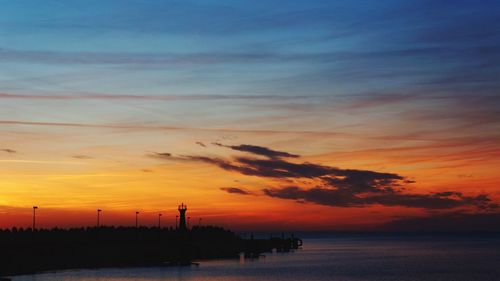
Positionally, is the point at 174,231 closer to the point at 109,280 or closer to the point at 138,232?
the point at 138,232

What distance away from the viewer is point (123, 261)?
5285 inches

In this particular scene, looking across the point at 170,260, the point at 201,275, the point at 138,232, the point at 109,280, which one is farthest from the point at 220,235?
the point at 109,280

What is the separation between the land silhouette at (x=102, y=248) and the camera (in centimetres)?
11356

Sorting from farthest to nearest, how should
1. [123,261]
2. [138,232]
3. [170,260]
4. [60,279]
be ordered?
[138,232]
[170,260]
[123,261]
[60,279]

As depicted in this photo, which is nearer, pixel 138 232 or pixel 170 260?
pixel 170 260

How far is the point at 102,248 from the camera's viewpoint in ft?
448

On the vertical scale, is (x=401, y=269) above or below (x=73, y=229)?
below

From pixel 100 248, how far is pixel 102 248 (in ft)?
1.59

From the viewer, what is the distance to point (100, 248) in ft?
447

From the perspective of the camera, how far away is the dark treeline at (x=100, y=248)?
372 feet

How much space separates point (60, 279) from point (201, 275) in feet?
82.6

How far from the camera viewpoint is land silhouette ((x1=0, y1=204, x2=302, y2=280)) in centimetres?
11356

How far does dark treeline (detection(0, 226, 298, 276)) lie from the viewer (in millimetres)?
113375

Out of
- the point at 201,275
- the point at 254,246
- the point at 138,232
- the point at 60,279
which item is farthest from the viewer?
the point at 254,246
